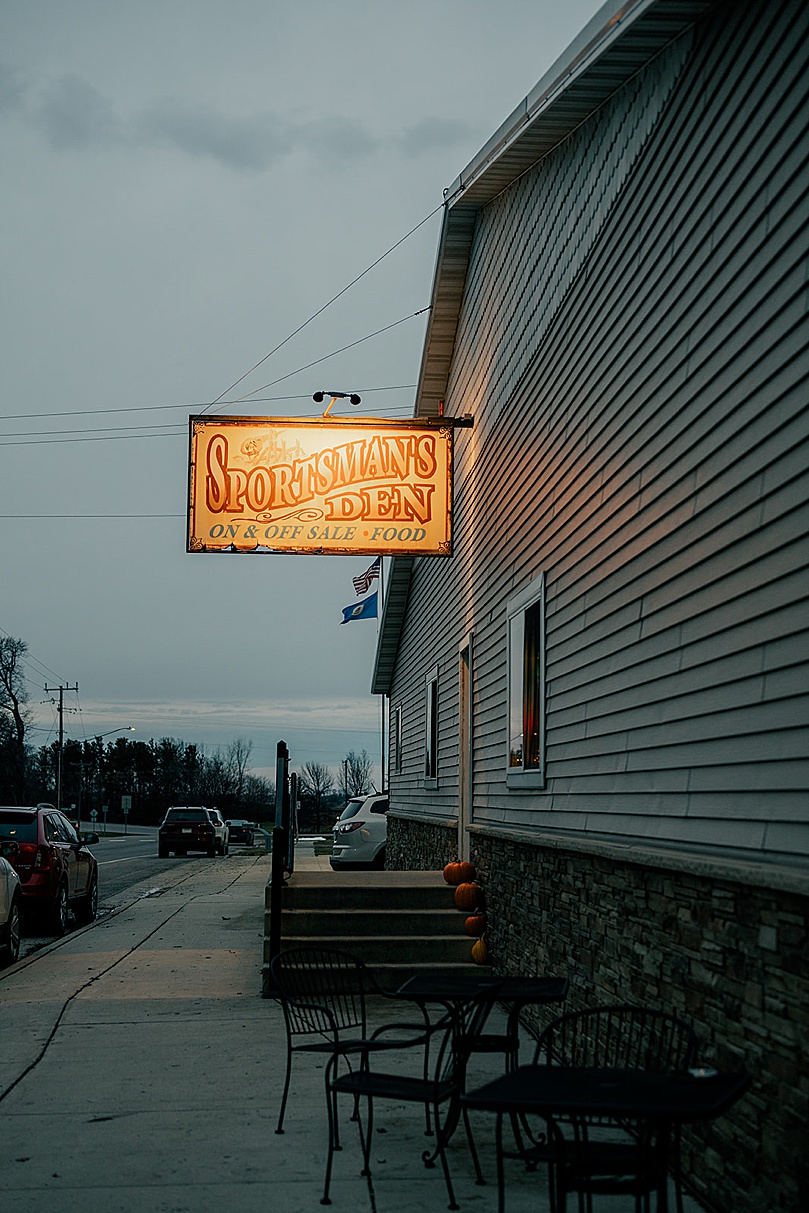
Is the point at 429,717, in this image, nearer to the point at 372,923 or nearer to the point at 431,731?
the point at 431,731

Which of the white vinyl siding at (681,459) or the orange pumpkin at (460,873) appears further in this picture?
the orange pumpkin at (460,873)

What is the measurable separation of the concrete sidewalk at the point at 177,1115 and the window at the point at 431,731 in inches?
196

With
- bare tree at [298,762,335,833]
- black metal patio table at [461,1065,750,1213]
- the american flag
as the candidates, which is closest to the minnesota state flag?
the american flag

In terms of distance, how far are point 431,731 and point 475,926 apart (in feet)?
19.3

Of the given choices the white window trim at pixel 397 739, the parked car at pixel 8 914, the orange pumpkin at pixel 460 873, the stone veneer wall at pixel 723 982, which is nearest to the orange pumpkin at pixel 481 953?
the orange pumpkin at pixel 460 873

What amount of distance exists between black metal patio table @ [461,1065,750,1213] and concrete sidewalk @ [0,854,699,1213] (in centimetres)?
136

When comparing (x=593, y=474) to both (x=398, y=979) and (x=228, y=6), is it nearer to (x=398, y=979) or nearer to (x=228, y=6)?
(x=398, y=979)

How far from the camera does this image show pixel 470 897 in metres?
11.2

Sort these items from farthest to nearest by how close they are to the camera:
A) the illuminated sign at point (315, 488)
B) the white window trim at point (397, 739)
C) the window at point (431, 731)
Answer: the white window trim at point (397, 739), the window at point (431, 731), the illuminated sign at point (315, 488)

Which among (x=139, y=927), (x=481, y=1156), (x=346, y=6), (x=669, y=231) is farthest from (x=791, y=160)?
(x=139, y=927)

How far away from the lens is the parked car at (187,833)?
38625 mm

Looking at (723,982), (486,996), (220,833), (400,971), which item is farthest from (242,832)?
(723,982)

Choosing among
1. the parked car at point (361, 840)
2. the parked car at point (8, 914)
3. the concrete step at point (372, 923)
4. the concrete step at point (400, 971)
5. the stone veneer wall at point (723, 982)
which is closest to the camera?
the stone veneer wall at point (723, 982)

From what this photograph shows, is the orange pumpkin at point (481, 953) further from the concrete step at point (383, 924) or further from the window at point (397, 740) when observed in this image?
the window at point (397, 740)
